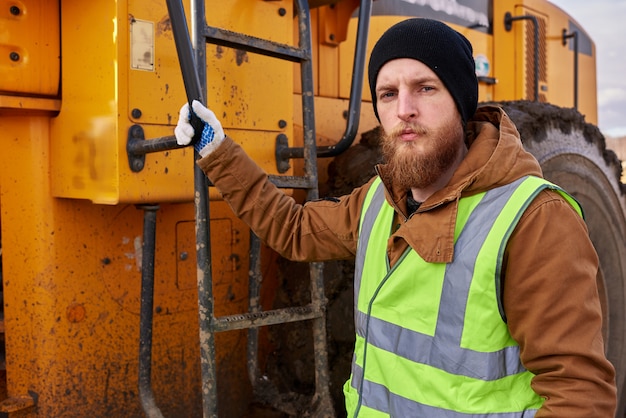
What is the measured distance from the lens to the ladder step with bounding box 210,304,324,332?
1.82 m

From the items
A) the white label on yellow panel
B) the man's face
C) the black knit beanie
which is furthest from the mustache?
the white label on yellow panel

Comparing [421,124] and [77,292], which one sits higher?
[421,124]

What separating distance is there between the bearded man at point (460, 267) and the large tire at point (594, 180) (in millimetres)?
981

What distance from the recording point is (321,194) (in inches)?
97.0

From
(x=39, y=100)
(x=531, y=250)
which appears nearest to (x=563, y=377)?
(x=531, y=250)

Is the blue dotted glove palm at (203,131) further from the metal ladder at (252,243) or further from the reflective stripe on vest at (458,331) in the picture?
the reflective stripe on vest at (458,331)

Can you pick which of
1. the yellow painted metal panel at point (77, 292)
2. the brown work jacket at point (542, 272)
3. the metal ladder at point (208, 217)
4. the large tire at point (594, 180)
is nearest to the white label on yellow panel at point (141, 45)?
the metal ladder at point (208, 217)

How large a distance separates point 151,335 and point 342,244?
0.64 meters

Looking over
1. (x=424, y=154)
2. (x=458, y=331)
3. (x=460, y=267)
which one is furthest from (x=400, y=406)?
(x=424, y=154)

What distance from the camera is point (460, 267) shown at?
4.35 ft

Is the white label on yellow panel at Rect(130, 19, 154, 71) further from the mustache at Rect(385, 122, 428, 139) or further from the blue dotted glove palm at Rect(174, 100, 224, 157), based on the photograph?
the mustache at Rect(385, 122, 428, 139)

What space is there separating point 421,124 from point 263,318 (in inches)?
29.9

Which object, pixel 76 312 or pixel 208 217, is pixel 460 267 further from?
pixel 76 312

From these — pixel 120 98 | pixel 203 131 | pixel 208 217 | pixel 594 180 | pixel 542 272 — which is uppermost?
pixel 120 98
